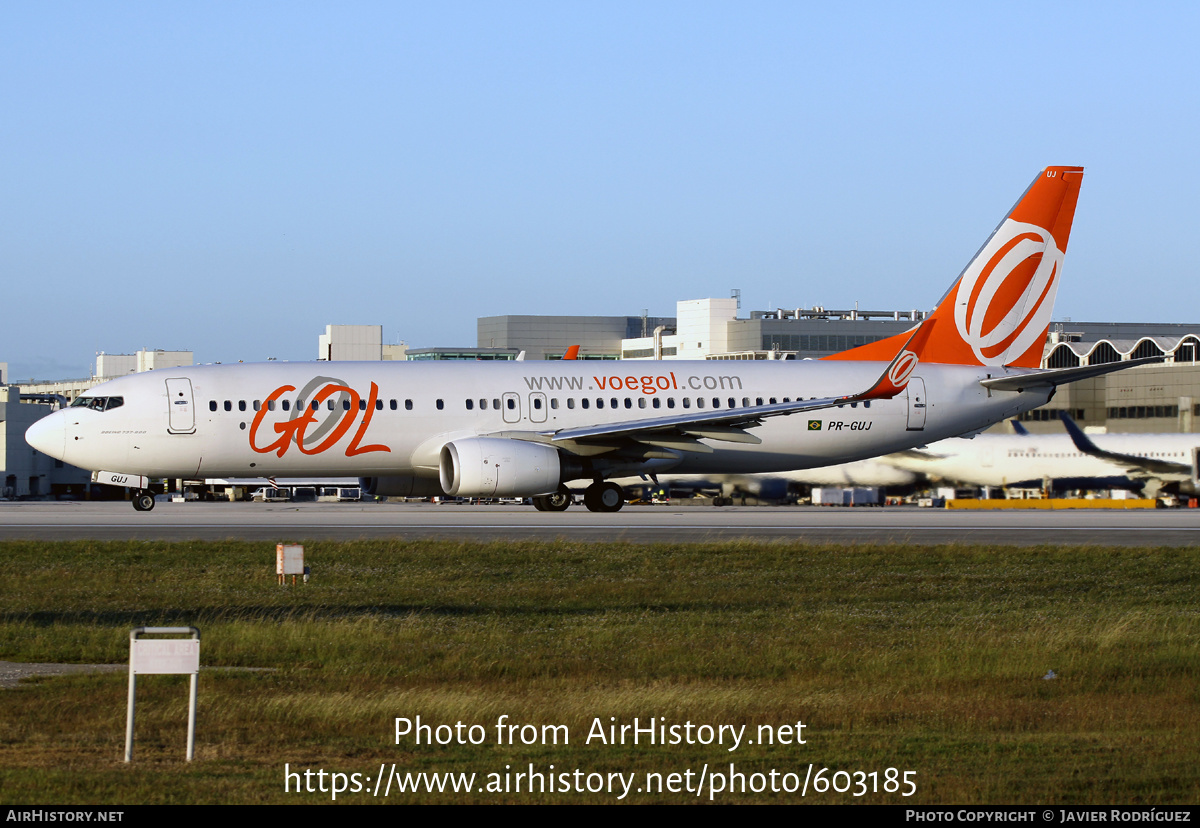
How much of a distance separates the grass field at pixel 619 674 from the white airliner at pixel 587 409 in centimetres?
1101

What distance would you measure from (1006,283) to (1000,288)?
255 millimetres

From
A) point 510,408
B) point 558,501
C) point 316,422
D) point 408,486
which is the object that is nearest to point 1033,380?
point 558,501

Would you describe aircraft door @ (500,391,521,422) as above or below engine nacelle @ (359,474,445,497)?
above

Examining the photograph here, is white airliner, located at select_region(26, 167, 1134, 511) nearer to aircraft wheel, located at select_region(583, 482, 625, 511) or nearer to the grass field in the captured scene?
aircraft wheel, located at select_region(583, 482, 625, 511)

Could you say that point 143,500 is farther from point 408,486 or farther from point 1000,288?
point 1000,288

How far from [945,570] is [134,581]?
13258mm

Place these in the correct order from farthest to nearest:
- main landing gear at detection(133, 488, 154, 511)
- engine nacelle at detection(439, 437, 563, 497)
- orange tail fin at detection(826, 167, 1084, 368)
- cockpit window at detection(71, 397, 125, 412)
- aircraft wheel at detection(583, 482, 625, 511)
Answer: orange tail fin at detection(826, 167, 1084, 368), main landing gear at detection(133, 488, 154, 511), aircraft wheel at detection(583, 482, 625, 511), cockpit window at detection(71, 397, 125, 412), engine nacelle at detection(439, 437, 563, 497)

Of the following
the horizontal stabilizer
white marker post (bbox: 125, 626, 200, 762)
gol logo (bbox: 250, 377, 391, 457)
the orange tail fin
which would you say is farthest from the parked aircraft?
white marker post (bbox: 125, 626, 200, 762)

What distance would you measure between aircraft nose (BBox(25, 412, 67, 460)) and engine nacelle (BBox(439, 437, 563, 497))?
9.82m

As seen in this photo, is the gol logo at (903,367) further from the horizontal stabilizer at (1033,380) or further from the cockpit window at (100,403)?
the cockpit window at (100,403)

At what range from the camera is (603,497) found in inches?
1561

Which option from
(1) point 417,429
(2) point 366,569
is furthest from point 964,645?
(1) point 417,429

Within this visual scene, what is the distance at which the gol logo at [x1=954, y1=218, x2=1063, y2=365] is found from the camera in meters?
41.3

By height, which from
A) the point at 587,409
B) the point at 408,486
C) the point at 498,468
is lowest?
the point at 408,486
